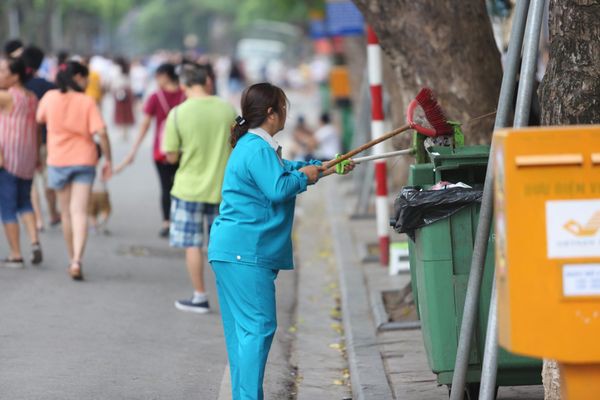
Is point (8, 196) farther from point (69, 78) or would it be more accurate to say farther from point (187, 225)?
point (187, 225)

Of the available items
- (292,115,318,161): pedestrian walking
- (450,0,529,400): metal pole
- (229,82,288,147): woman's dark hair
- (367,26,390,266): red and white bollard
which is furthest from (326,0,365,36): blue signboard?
(450,0,529,400): metal pole

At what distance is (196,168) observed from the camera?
9812 mm

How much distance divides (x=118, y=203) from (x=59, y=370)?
984 centimetres

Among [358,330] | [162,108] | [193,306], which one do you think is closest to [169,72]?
[162,108]

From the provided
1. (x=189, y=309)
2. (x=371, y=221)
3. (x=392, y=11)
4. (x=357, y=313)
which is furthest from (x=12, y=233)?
(x=371, y=221)

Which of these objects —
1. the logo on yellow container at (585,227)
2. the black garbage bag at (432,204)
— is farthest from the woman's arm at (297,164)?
the logo on yellow container at (585,227)

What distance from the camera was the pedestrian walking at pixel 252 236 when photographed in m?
6.12

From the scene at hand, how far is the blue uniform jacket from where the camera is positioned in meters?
6.01

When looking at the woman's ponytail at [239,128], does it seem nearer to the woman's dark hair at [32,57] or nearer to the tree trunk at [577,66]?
the tree trunk at [577,66]

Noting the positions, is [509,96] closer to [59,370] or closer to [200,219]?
[59,370]

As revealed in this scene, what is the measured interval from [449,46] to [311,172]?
3.28 m

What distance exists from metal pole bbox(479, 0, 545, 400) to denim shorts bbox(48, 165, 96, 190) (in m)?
6.11

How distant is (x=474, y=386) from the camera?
21.4 ft

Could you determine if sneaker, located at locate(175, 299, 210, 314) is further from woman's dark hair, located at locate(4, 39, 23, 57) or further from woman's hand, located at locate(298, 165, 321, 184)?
woman's dark hair, located at locate(4, 39, 23, 57)
